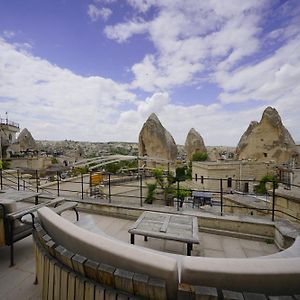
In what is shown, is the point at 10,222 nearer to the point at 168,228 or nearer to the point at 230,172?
the point at 168,228

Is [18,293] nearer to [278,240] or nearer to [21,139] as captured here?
[278,240]

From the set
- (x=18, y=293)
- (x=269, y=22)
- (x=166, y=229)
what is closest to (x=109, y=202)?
(x=166, y=229)

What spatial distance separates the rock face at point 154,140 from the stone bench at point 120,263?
37730 millimetres

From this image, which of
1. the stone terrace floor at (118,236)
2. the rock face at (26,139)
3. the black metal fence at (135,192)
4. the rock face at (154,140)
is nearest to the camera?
the stone terrace floor at (118,236)

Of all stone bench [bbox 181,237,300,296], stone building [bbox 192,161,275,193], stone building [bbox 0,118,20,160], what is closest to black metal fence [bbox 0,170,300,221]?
stone building [bbox 192,161,275,193]

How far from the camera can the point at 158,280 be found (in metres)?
1.04

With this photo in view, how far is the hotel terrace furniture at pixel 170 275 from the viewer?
1003mm

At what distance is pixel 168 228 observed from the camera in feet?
9.32

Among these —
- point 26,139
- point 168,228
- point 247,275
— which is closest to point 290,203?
point 168,228

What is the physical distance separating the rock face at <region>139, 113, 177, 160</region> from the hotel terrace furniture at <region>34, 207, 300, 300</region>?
3789 centimetres

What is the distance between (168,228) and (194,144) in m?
43.5

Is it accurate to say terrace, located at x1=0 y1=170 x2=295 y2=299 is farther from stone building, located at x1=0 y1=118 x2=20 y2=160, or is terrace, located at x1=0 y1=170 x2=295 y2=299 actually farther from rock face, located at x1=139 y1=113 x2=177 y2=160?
rock face, located at x1=139 y1=113 x2=177 y2=160

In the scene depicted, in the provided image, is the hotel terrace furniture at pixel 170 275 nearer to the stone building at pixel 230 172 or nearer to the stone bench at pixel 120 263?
the stone bench at pixel 120 263

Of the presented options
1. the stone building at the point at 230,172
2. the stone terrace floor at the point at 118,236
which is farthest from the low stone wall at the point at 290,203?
the stone building at the point at 230,172
